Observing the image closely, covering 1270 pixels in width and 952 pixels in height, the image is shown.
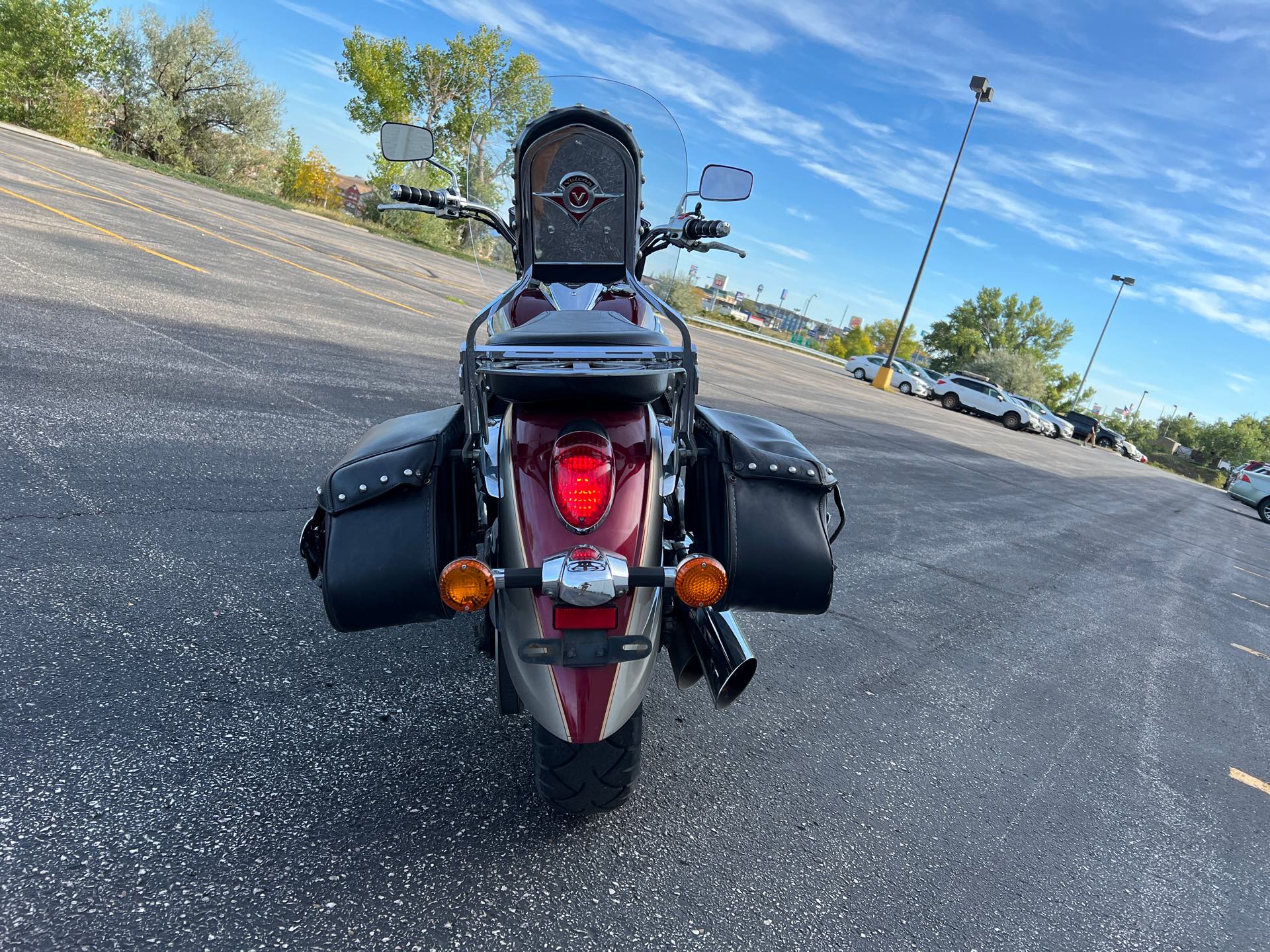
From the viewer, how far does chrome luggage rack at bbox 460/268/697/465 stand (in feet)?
6.24

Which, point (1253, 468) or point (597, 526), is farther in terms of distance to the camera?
point (1253, 468)

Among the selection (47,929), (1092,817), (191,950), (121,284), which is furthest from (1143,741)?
(121,284)

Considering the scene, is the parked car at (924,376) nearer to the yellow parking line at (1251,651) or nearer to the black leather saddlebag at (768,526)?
the yellow parking line at (1251,651)

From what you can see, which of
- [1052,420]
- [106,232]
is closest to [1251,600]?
[106,232]

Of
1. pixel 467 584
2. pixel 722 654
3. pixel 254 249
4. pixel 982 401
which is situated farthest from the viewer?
pixel 982 401

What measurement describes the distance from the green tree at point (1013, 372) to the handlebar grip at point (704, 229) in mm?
57915

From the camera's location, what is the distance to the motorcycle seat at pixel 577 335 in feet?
6.42

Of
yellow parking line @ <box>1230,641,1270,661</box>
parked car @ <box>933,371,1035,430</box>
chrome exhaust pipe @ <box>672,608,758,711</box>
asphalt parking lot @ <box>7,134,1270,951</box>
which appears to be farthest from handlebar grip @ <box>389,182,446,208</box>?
parked car @ <box>933,371,1035,430</box>

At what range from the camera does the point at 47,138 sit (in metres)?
25.0

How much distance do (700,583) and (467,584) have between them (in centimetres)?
59

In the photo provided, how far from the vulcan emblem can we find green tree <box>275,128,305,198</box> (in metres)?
37.8

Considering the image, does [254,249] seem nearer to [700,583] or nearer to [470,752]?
[470,752]

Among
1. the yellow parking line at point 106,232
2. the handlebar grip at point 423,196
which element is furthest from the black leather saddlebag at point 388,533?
the yellow parking line at point 106,232

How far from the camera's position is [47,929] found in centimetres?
154
